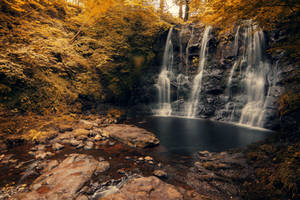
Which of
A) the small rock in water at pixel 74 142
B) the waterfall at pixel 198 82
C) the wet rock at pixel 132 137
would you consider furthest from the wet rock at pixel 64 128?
the waterfall at pixel 198 82

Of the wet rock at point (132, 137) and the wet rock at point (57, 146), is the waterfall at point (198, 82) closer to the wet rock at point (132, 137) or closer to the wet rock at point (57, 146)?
the wet rock at point (132, 137)

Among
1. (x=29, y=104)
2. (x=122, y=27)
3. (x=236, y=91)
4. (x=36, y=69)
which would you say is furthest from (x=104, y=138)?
(x=236, y=91)

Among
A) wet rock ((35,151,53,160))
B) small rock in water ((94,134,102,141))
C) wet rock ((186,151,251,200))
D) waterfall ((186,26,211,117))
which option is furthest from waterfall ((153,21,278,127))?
wet rock ((35,151,53,160))

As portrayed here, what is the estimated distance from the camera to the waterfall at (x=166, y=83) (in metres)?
14.2

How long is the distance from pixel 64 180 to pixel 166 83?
12.6m

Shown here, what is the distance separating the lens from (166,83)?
14.9 metres

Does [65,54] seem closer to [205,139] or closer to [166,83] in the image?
[166,83]

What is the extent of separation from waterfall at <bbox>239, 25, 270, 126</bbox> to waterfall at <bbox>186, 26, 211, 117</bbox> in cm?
Result: 333

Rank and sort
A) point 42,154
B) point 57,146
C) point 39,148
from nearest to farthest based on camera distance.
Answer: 1. point 42,154
2. point 39,148
3. point 57,146

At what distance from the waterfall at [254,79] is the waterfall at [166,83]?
6.36 metres

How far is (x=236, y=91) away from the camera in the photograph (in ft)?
37.9

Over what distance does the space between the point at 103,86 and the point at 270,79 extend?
12.3m

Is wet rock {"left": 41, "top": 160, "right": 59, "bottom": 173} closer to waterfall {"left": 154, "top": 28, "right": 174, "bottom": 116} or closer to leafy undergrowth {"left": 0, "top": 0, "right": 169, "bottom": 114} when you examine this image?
leafy undergrowth {"left": 0, "top": 0, "right": 169, "bottom": 114}

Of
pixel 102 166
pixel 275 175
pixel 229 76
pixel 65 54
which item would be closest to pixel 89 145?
pixel 102 166
